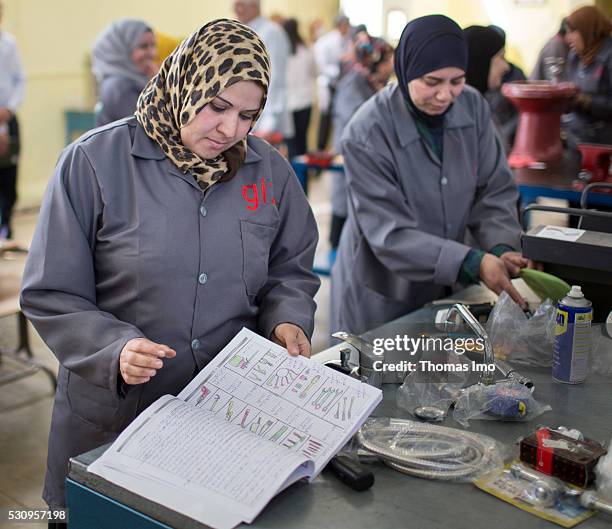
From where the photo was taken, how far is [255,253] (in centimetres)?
177

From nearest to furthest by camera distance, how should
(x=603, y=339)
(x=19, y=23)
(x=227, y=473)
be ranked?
1. (x=227, y=473)
2. (x=603, y=339)
3. (x=19, y=23)

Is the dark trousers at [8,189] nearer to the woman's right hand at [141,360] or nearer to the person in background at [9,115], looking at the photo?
the person in background at [9,115]

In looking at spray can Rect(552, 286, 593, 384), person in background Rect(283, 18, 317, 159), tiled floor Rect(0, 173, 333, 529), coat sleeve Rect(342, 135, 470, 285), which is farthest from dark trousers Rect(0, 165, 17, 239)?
spray can Rect(552, 286, 593, 384)

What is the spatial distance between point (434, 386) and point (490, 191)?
998mm

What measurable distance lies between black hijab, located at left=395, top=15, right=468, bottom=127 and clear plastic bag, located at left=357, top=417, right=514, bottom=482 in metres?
1.10

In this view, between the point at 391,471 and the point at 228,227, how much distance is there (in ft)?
2.02

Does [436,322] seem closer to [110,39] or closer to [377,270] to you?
[377,270]

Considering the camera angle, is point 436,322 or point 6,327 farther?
point 6,327

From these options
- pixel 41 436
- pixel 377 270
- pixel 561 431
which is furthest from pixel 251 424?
pixel 41 436

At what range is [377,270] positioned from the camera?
99.0 inches

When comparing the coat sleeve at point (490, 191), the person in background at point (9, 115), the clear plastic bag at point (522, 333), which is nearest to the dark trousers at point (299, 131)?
the person in background at point (9, 115)

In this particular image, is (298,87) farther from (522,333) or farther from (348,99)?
(522,333)

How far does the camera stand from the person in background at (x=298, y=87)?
7742 mm

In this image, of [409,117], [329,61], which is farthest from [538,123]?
[329,61]
